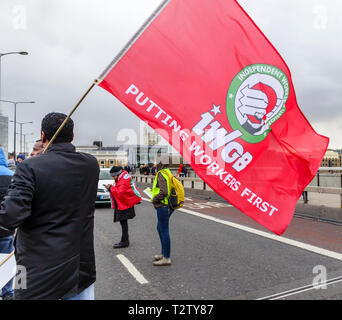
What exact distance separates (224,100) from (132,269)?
3.47 meters

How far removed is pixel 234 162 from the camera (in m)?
3.07

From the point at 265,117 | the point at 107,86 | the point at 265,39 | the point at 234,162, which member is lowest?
the point at 234,162

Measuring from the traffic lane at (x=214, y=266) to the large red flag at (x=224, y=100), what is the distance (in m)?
1.85

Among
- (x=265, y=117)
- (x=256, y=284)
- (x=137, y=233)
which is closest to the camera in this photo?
(x=265, y=117)

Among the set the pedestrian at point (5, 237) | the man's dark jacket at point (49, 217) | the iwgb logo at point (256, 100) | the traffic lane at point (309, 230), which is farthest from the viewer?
the traffic lane at point (309, 230)

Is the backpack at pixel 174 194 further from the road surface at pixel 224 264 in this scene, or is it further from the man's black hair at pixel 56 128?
the man's black hair at pixel 56 128

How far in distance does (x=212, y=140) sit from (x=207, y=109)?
1.13ft

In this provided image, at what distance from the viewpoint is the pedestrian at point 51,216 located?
1.98 metres

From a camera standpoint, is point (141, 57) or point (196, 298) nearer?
point (141, 57)

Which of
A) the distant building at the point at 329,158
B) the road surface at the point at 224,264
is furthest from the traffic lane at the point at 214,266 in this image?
the distant building at the point at 329,158

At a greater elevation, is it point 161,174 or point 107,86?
point 107,86

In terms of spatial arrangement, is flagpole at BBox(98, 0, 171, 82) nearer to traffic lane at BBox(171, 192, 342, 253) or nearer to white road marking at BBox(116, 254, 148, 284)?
white road marking at BBox(116, 254, 148, 284)
